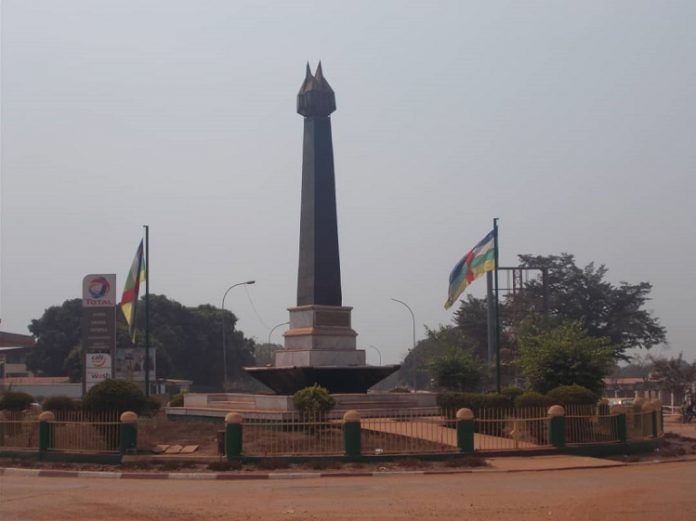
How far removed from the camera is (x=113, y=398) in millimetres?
24016

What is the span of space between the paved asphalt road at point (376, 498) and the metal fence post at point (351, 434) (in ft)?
5.30

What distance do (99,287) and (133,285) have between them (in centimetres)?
187

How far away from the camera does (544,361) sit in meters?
29.1

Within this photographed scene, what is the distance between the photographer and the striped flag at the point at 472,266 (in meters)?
31.5

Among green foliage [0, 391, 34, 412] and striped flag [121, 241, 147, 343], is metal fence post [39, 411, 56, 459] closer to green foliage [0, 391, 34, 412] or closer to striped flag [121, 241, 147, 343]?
green foliage [0, 391, 34, 412]

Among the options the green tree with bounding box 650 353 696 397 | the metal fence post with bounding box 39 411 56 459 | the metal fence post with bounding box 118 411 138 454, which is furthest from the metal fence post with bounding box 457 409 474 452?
the green tree with bounding box 650 353 696 397

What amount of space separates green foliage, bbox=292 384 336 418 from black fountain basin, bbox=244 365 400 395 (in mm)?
5387

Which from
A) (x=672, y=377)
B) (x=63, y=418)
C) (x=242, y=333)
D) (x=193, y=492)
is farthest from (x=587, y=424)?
(x=242, y=333)

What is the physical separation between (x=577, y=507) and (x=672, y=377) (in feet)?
138

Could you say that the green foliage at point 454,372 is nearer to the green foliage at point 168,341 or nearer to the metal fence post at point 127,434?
the metal fence post at point 127,434

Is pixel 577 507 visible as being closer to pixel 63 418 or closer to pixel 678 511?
pixel 678 511

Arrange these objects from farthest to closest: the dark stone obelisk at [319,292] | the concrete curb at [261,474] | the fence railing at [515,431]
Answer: the dark stone obelisk at [319,292], the fence railing at [515,431], the concrete curb at [261,474]

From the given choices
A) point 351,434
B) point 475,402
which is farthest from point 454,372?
point 351,434

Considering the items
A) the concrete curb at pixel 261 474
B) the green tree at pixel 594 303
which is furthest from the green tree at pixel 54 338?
the concrete curb at pixel 261 474
